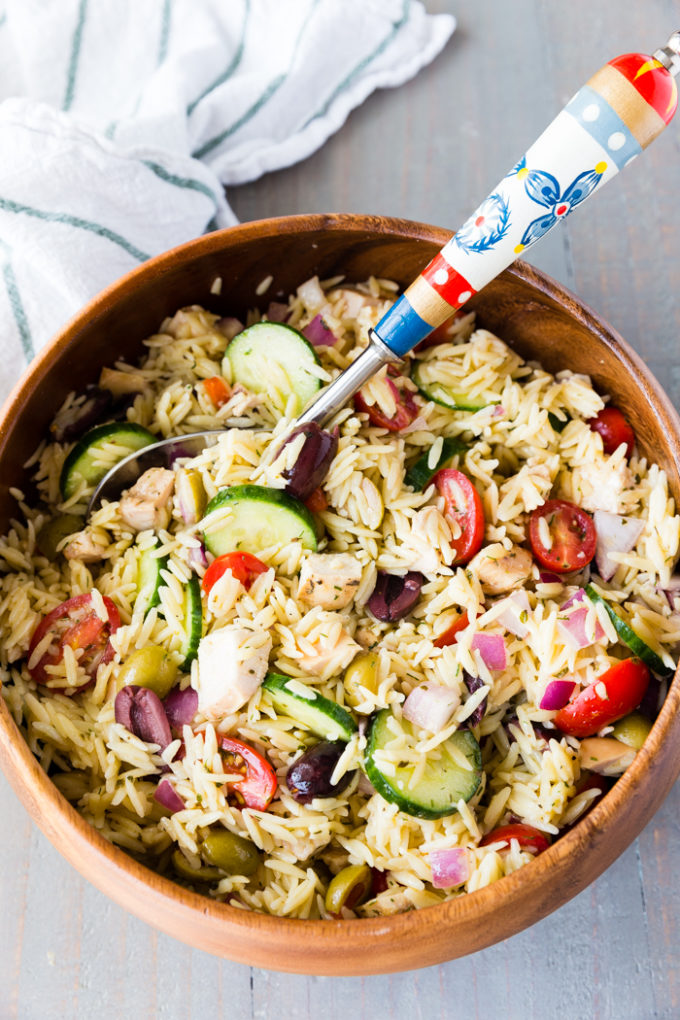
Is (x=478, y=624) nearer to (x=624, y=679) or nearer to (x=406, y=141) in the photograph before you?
(x=624, y=679)

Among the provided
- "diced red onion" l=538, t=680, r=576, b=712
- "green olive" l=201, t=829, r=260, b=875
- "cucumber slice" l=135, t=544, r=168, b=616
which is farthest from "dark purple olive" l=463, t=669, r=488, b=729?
"cucumber slice" l=135, t=544, r=168, b=616

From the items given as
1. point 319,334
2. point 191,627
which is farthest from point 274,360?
point 191,627

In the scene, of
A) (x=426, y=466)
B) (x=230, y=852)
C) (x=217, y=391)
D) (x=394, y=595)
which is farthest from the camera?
(x=217, y=391)

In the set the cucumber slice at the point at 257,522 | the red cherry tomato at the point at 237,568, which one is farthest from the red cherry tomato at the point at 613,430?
the red cherry tomato at the point at 237,568

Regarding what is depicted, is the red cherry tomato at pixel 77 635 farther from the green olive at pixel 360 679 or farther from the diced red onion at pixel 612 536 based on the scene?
the diced red onion at pixel 612 536

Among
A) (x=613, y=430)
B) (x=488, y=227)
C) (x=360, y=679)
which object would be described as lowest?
(x=360, y=679)

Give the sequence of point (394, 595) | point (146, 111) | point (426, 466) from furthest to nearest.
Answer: point (146, 111), point (426, 466), point (394, 595)

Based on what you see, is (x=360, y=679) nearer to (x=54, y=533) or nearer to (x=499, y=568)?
(x=499, y=568)
